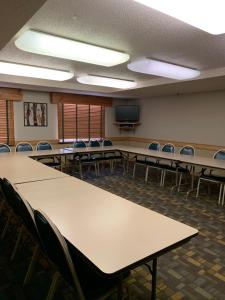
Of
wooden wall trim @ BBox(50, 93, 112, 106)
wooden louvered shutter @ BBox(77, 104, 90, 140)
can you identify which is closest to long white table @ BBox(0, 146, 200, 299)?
wooden wall trim @ BBox(50, 93, 112, 106)

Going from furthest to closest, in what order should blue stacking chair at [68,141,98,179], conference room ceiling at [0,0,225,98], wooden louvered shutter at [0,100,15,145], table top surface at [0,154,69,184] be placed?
wooden louvered shutter at [0,100,15,145] → blue stacking chair at [68,141,98,179] → table top surface at [0,154,69,184] → conference room ceiling at [0,0,225,98]

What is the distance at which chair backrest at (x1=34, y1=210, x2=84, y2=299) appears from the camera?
1202mm

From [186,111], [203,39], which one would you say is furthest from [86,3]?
[186,111]

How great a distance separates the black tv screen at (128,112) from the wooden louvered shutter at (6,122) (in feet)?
11.0

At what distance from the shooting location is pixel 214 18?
5.38 feet

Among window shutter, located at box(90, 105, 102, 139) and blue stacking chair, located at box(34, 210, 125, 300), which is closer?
blue stacking chair, located at box(34, 210, 125, 300)

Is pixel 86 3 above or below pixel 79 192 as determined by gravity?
above

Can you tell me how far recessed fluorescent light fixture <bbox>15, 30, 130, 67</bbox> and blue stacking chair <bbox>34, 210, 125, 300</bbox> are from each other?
1.74 metres

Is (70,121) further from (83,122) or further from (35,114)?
(35,114)

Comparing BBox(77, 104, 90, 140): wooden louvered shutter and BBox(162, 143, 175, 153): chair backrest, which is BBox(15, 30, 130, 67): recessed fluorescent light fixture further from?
BBox(77, 104, 90, 140): wooden louvered shutter

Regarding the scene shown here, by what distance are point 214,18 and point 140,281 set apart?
215cm

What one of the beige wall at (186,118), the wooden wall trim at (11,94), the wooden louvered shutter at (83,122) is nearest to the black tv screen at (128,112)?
the beige wall at (186,118)

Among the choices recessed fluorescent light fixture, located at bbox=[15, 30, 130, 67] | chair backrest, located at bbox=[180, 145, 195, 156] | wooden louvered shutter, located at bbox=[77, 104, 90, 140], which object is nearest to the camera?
recessed fluorescent light fixture, located at bbox=[15, 30, 130, 67]

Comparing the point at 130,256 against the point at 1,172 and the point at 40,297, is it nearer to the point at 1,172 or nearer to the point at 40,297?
the point at 40,297
